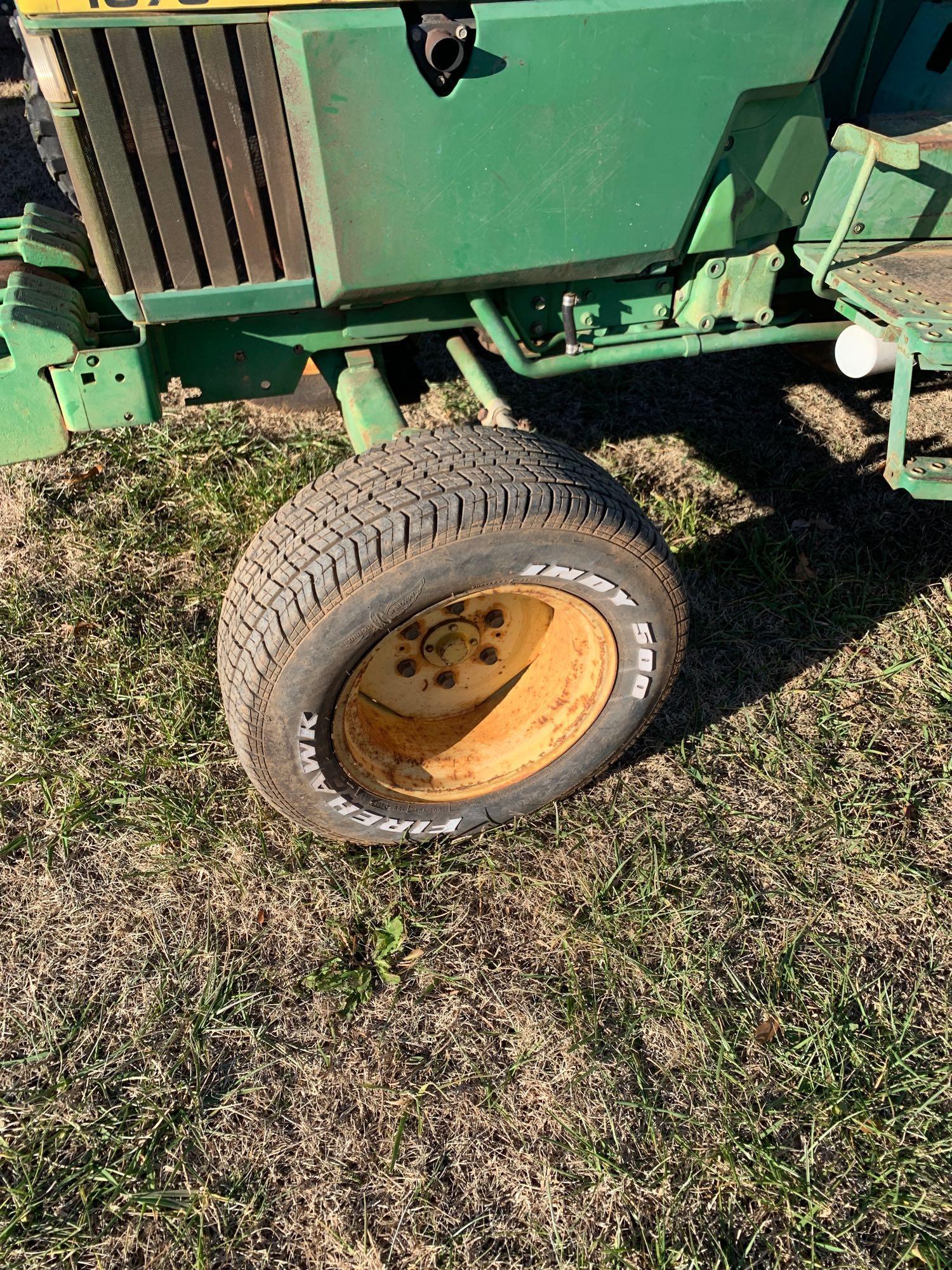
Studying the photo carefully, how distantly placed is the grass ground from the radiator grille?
48.9 inches

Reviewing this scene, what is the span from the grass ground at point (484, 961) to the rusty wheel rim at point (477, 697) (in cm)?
23

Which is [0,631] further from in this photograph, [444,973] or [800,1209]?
[800,1209]

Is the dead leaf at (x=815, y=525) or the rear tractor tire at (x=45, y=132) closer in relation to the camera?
the rear tractor tire at (x=45, y=132)

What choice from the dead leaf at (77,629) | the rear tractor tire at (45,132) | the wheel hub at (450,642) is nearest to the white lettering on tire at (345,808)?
the wheel hub at (450,642)

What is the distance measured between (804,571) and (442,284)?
177cm

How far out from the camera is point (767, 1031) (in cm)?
229

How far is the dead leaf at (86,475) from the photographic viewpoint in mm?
3463

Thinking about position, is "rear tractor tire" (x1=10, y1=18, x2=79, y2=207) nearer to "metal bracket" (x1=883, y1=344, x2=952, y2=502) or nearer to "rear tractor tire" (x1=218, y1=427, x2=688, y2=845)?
"rear tractor tire" (x1=218, y1=427, x2=688, y2=845)

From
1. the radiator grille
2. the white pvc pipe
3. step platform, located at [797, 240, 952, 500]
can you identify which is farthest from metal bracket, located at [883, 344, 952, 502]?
the radiator grille

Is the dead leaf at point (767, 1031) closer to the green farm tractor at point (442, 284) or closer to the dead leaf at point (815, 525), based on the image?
the green farm tractor at point (442, 284)

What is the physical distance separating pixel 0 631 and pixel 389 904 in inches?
60.4

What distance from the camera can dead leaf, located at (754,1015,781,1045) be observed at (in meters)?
2.28

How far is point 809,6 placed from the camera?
212 cm

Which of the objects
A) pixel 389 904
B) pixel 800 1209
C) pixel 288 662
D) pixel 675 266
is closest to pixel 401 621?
pixel 288 662
